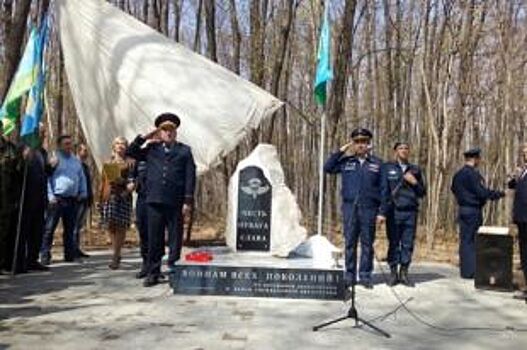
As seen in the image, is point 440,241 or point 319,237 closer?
point 319,237

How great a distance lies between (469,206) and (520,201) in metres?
1.84

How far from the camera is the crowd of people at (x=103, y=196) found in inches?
347

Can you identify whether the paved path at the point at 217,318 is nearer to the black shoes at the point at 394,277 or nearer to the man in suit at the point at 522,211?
the black shoes at the point at 394,277

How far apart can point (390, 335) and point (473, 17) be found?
12.6 m

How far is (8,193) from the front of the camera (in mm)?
9391

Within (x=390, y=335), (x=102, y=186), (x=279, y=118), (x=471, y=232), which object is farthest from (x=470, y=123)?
(x=390, y=335)

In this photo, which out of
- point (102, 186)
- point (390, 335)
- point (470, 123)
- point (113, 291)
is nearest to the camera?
point (390, 335)

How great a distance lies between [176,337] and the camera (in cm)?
625

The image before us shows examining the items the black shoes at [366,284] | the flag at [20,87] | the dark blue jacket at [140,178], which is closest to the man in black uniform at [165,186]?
the dark blue jacket at [140,178]

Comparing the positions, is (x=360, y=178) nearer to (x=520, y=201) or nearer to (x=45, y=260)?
(x=520, y=201)

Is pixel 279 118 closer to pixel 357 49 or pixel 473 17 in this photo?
pixel 357 49

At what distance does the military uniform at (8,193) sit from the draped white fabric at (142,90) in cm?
282

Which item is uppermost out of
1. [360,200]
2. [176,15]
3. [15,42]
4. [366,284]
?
[176,15]

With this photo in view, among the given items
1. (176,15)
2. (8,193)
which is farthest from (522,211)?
(176,15)
